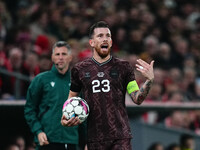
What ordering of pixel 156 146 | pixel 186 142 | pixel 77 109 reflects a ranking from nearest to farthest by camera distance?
pixel 77 109 → pixel 156 146 → pixel 186 142

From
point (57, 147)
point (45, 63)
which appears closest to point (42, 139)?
point (57, 147)

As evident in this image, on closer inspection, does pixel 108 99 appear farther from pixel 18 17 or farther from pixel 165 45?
pixel 165 45

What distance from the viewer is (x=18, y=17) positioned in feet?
37.7

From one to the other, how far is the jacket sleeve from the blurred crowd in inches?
62.4

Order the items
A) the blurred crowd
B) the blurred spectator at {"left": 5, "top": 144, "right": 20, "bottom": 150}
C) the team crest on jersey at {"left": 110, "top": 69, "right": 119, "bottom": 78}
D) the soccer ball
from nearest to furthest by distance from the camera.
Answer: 1. the soccer ball
2. the team crest on jersey at {"left": 110, "top": 69, "right": 119, "bottom": 78}
3. the blurred spectator at {"left": 5, "top": 144, "right": 20, "bottom": 150}
4. the blurred crowd

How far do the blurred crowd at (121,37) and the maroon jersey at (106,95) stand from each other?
299cm

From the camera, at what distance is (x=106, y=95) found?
18.3ft

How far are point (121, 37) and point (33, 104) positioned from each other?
6.01m

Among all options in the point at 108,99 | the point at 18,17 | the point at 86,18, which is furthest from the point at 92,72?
the point at 86,18

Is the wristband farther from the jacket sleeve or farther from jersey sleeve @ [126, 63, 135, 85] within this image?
the jacket sleeve

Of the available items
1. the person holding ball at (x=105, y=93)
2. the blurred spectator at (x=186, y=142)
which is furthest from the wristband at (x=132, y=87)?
the blurred spectator at (x=186, y=142)

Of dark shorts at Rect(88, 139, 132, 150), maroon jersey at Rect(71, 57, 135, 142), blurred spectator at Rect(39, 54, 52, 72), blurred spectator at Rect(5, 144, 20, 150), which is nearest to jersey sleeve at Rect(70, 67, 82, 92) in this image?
maroon jersey at Rect(71, 57, 135, 142)

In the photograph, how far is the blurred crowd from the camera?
30.3 ft

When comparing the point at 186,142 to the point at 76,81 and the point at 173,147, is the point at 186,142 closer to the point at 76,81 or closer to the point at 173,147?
the point at 173,147
